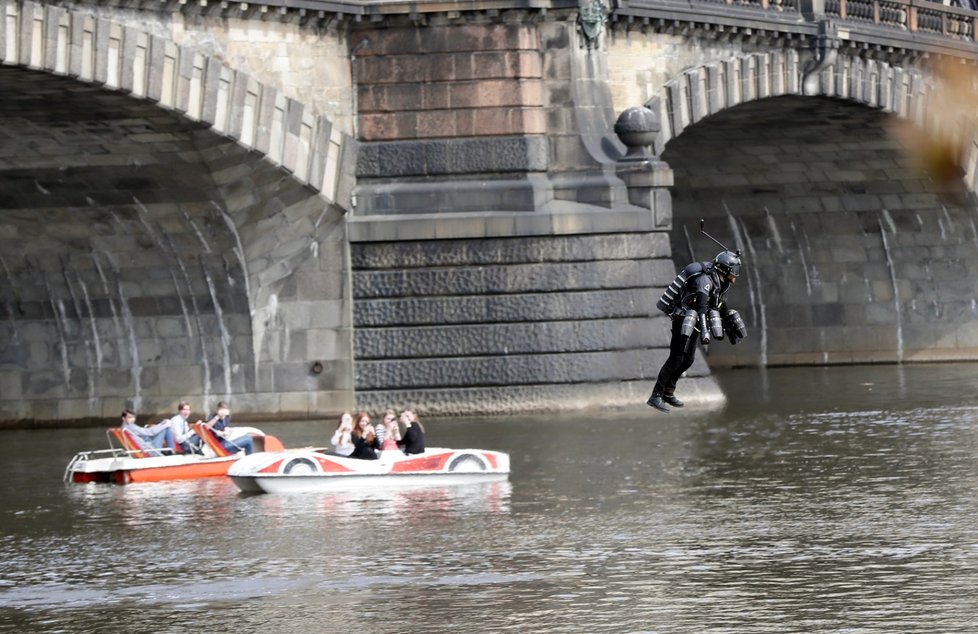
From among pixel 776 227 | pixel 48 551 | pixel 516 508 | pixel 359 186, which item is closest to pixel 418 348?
pixel 359 186

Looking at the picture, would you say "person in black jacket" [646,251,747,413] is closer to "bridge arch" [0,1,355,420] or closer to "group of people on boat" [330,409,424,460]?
"group of people on boat" [330,409,424,460]

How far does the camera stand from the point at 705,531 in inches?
1110

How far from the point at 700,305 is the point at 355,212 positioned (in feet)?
73.2

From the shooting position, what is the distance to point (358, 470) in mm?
35250

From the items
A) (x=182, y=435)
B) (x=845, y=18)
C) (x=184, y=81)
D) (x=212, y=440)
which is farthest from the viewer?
(x=845, y=18)

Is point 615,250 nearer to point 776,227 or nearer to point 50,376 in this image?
point 50,376

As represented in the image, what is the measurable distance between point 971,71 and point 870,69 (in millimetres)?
6588

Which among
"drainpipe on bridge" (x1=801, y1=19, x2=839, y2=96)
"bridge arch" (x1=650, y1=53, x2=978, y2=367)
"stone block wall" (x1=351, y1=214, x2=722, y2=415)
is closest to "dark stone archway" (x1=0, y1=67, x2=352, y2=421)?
"stone block wall" (x1=351, y1=214, x2=722, y2=415)

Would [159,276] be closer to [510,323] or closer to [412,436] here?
[510,323]

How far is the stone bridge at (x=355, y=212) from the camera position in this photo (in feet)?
141

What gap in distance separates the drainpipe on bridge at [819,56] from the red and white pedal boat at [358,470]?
65.9ft

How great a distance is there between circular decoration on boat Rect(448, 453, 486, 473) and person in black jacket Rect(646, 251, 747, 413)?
36.1 feet

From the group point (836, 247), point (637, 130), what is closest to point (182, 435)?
point (637, 130)

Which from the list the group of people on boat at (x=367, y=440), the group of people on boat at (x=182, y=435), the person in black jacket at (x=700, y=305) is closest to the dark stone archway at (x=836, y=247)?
the group of people on boat at (x=182, y=435)
